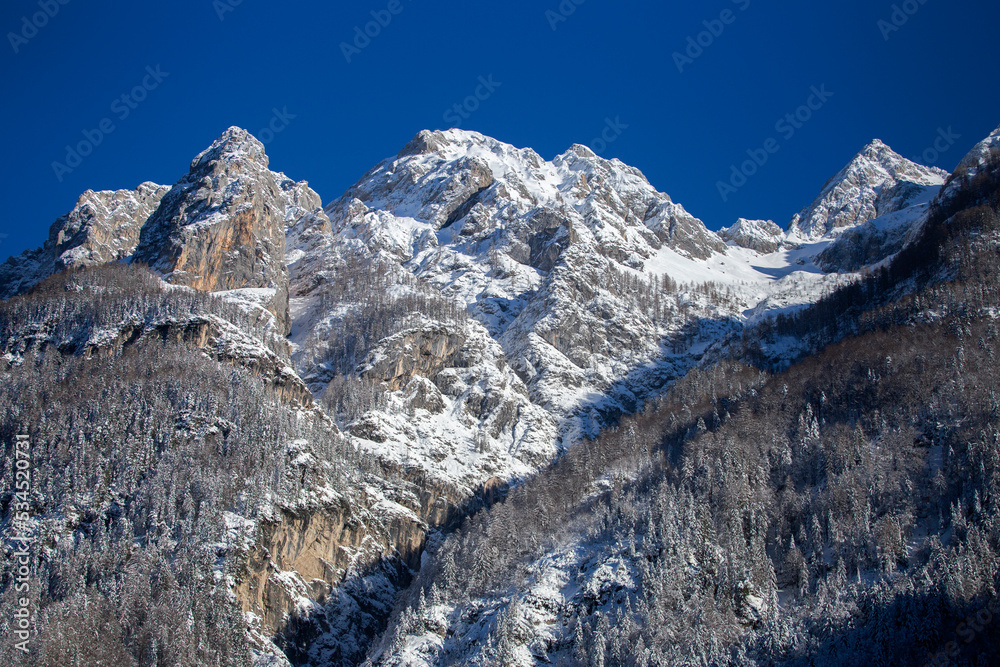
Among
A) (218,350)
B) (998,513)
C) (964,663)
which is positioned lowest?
(964,663)

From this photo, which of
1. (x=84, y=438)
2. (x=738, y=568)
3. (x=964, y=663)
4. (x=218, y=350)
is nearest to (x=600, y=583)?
(x=738, y=568)

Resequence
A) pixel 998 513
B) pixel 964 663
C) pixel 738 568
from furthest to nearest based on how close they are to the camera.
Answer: pixel 738 568
pixel 998 513
pixel 964 663

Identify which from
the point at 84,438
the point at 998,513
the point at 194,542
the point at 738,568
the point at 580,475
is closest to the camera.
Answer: the point at 998,513

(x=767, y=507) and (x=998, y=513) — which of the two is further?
(x=767, y=507)

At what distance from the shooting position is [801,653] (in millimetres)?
89500

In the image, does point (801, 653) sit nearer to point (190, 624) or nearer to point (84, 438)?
point (190, 624)

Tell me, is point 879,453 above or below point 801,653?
above

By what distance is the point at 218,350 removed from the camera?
527ft

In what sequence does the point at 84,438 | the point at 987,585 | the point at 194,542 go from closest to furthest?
1. the point at 987,585
2. the point at 194,542
3. the point at 84,438

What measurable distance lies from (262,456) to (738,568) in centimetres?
7559

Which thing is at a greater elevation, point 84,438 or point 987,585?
point 84,438

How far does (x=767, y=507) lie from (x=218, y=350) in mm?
105126

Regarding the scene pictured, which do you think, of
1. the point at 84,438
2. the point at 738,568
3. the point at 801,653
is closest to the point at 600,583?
the point at 738,568

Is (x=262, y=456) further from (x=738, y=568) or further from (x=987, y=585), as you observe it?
(x=987, y=585)
